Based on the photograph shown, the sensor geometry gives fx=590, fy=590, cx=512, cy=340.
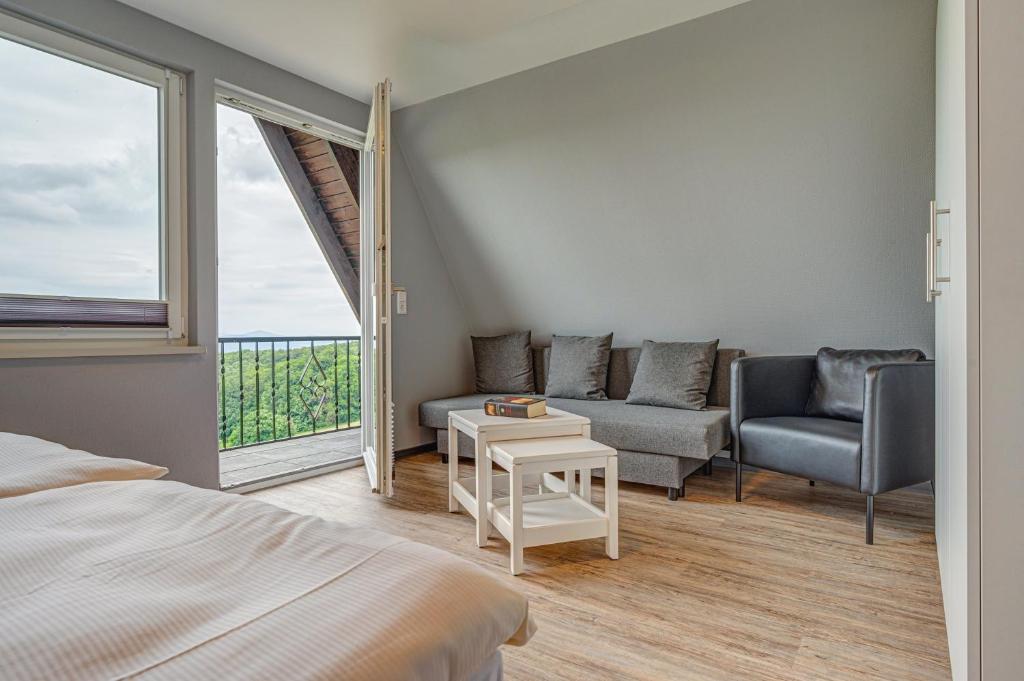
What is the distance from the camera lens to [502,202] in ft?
13.5

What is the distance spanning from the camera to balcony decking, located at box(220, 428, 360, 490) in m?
3.78

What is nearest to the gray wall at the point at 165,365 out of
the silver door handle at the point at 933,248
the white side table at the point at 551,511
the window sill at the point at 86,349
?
the window sill at the point at 86,349

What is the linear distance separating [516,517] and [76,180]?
2466 millimetres

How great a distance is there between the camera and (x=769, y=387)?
3.33 m

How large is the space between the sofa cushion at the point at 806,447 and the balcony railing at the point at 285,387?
12.4 ft

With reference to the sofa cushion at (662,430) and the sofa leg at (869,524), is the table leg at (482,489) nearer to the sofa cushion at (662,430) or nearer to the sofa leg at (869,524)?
the sofa cushion at (662,430)

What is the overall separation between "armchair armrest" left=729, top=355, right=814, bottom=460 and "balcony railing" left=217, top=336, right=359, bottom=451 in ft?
12.1

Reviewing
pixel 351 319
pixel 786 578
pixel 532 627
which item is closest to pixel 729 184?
pixel 786 578

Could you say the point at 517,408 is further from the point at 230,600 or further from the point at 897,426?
the point at 230,600

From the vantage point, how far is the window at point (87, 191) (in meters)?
2.49

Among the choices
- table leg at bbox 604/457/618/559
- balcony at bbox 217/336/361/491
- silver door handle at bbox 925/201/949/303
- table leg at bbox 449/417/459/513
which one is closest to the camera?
silver door handle at bbox 925/201/949/303

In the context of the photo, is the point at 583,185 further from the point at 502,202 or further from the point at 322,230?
the point at 322,230

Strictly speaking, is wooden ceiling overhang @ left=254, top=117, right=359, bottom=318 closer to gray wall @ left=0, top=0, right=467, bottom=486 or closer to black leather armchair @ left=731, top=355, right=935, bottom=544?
gray wall @ left=0, top=0, right=467, bottom=486

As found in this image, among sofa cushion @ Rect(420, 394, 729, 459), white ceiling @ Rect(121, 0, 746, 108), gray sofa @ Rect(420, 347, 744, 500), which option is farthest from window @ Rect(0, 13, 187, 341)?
sofa cushion @ Rect(420, 394, 729, 459)
